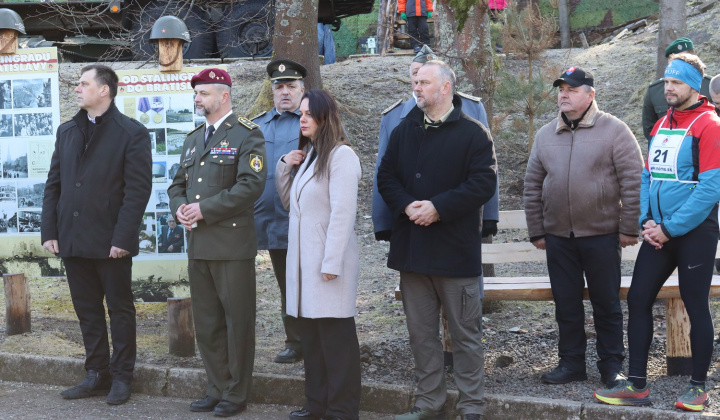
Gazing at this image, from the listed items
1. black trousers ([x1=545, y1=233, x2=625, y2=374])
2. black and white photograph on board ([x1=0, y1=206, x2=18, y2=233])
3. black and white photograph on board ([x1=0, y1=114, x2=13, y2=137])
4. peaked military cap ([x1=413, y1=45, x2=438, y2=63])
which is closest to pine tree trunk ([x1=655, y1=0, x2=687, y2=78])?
peaked military cap ([x1=413, y1=45, x2=438, y2=63])

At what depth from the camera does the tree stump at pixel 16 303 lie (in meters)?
6.11

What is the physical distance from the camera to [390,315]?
6.88 meters

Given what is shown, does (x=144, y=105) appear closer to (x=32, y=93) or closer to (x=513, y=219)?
(x=32, y=93)

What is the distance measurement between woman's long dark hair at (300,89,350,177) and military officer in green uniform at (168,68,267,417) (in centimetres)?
46

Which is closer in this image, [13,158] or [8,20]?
[8,20]

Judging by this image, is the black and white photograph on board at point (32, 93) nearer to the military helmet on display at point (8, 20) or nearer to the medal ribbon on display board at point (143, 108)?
the military helmet on display at point (8, 20)

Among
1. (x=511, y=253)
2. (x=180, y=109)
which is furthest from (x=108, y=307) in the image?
(x=511, y=253)

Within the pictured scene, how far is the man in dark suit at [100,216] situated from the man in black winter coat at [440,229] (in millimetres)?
1631

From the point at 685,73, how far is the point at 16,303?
4756 millimetres

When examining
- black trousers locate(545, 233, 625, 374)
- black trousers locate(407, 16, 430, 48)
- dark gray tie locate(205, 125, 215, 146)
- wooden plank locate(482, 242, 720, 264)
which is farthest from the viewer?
black trousers locate(407, 16, 430, 48)

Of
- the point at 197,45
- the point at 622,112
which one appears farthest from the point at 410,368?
the point at 197,45

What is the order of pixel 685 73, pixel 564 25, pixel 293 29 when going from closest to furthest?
pixel 685 73 < pixel 293 29 < pixel 564 25

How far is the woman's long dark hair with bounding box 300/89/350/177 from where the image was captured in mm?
4504

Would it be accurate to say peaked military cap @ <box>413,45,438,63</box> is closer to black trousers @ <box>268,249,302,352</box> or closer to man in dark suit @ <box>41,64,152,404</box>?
black trousers @ <box>268,249,302,352</box>
